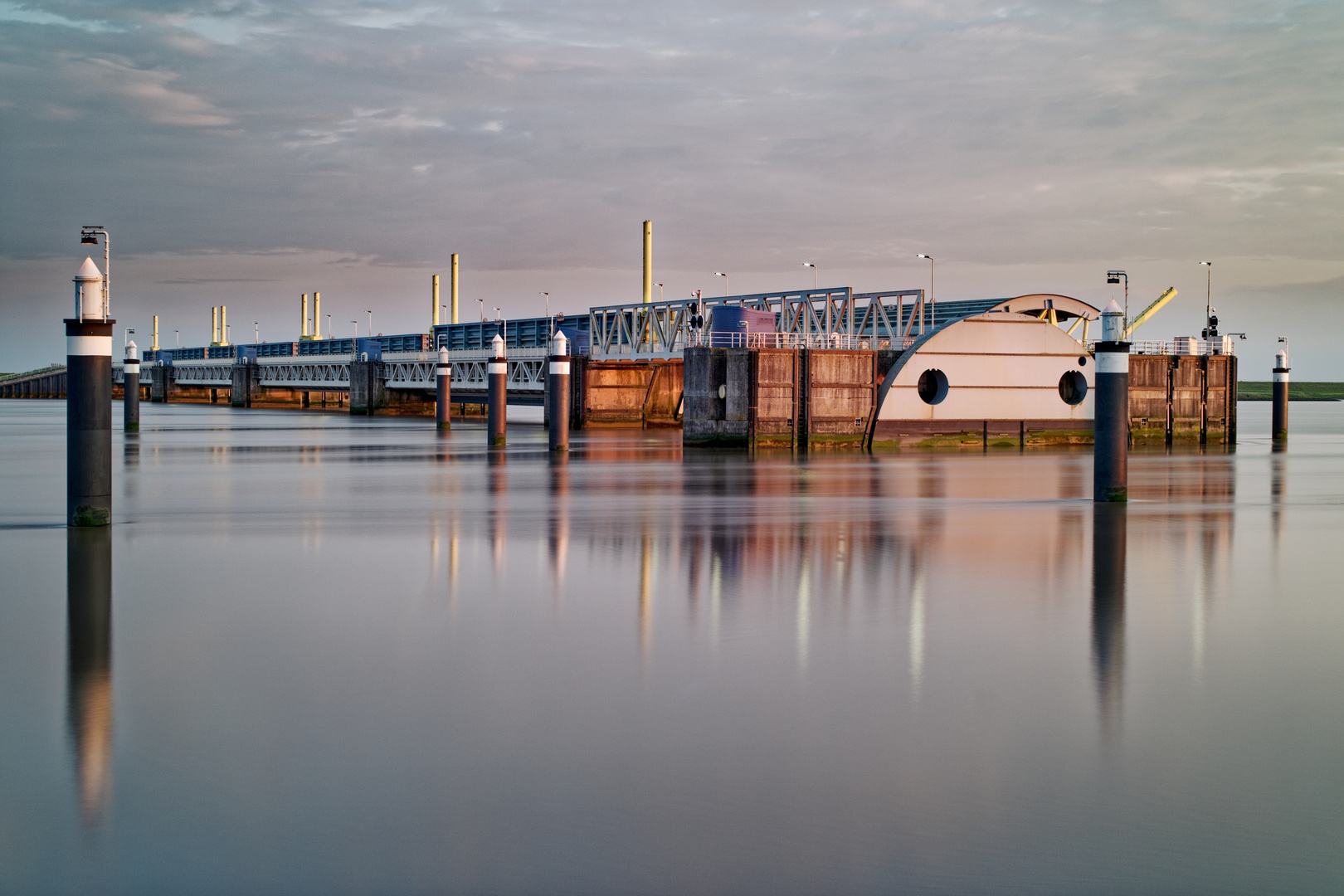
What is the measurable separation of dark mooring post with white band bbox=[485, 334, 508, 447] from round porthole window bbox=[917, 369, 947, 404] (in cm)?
1566

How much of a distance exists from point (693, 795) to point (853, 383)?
4068 centimetres

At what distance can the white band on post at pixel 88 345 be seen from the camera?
18938 millimetres

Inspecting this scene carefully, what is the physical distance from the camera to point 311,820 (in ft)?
23.3

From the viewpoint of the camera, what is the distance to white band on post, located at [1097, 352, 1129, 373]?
2488 centimetres

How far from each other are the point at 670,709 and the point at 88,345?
1316 cm

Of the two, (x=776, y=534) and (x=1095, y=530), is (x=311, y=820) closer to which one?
(x=776, y=534)

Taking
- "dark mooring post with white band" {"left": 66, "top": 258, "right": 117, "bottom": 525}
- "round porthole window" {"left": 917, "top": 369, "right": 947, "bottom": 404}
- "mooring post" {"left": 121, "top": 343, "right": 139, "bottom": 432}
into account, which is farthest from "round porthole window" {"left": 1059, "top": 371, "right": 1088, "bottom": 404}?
"mooring post" {"left": 121, "top": 343, "right": 139, "bottom": 432}

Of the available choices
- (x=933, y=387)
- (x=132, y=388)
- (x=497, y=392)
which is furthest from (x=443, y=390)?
(x=933, y=387)

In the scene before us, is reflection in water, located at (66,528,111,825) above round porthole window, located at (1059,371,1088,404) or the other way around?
the other way around

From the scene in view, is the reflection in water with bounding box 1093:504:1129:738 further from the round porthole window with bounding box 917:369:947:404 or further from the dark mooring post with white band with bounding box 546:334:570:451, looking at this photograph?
the round porthole window with bounding box 917:369:947:404

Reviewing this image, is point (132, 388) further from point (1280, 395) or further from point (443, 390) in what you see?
point (1280, 395)

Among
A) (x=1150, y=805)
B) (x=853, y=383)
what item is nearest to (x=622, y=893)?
(x=1150, y=805)

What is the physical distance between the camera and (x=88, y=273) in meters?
19.0

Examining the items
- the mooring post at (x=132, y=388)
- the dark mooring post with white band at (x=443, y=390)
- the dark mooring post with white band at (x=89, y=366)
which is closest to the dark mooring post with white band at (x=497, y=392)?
the dark mooring post with white band at (x=443, y=390)
